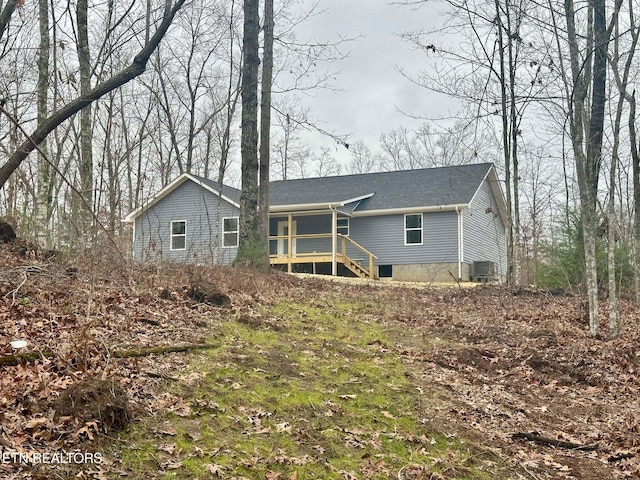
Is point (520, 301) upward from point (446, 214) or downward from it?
downward

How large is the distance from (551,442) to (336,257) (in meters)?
17.9

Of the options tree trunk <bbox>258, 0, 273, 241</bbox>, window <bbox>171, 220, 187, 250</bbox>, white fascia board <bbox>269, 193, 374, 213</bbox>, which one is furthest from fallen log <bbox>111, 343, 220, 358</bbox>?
window <bbox>171, 220, 187, 250</bbox>

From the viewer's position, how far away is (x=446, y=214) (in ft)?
77.6

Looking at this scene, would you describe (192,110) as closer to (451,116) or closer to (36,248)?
(451,116)

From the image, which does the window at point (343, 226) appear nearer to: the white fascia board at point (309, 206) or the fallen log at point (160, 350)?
the white fascia board at point (309, 206)

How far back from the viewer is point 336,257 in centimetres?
2314

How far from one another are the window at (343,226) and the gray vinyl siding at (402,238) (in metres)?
0.21

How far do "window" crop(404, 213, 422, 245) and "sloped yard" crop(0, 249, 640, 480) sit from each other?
14.0 meters

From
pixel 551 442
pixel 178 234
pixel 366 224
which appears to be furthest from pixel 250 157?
pixel 178 234

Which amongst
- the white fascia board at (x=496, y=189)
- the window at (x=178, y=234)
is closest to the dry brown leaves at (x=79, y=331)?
the window at (x=178, y=234)

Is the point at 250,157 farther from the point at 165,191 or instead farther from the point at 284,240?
the point at 165,191

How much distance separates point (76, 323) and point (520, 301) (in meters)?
10.6

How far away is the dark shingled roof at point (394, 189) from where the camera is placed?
947 inches

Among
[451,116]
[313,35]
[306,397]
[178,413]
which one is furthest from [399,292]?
[178,413]
